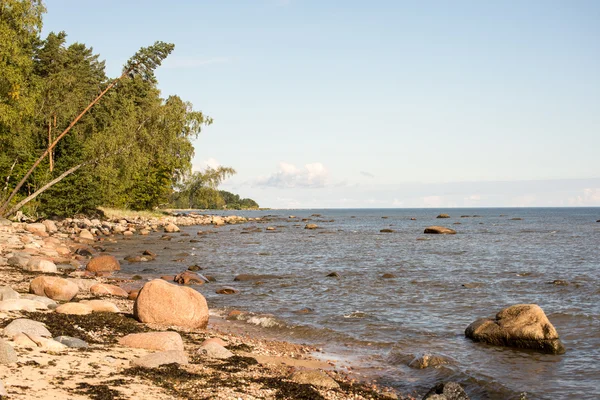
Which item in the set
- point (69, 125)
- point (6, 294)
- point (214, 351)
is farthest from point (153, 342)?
point (69, 125)

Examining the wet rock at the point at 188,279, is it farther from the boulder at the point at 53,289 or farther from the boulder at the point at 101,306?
the boulder at the point at 101,306

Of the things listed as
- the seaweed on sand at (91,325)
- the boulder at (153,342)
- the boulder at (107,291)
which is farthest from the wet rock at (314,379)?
the boulder at (107,291)

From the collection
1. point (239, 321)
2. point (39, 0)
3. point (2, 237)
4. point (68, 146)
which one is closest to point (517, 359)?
point (239, 321)

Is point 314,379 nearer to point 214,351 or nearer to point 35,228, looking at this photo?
point 214,351

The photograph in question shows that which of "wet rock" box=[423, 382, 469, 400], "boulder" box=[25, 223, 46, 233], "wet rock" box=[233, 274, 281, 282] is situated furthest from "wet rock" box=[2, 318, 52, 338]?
"boulder" box=[25, 223, 46, 233]

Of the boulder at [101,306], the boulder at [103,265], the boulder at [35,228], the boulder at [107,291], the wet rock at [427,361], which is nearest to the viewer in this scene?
the wet rock at [427,361]

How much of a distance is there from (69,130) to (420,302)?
123 feet

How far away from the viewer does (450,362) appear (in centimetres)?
1110

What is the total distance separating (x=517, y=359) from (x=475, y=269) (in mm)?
16728

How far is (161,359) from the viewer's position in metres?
8.82

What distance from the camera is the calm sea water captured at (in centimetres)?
1055

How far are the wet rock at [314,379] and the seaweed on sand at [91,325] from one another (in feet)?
12.0

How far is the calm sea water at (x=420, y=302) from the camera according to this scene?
34.6 feet

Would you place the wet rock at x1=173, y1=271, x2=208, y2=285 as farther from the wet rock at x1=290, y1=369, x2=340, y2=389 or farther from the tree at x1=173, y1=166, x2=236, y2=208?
the tree at x1=173, y1=166, x2=236, y2=208
